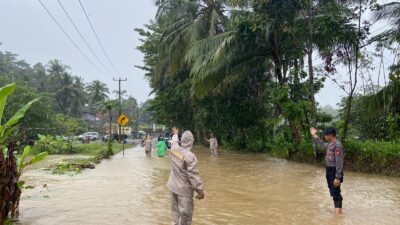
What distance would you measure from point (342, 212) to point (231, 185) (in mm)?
4498

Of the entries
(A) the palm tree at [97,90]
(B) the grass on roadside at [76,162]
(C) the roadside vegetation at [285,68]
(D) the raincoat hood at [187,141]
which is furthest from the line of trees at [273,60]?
(A) the palm tree at [97,90]

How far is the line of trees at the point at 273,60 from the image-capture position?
16656 mm

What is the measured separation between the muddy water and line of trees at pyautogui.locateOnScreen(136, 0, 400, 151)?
4443mm

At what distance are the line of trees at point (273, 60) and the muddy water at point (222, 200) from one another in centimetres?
444

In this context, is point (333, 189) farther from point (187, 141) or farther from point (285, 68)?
point (285, 68)

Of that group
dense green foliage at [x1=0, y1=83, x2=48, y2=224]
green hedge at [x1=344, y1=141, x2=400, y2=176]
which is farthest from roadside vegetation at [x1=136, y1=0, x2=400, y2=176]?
dense green foliage at [x1=0, y1=83, x2=48, y2=224]

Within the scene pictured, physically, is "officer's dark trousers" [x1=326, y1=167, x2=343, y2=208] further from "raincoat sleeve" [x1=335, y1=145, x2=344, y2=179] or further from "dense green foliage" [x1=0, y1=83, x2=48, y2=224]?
"dense green foliage" [x1=0, y1=83, x2=48, y2=224]

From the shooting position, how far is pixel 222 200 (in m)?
9.79

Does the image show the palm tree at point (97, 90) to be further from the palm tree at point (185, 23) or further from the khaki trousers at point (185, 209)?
the khaki trousers at point (185, 209)

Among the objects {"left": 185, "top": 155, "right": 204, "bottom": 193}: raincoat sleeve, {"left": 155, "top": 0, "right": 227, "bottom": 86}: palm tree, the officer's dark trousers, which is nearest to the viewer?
{"left": 185, "top": 155, "right": 204, "bottom": 193}: raincoat sleeve

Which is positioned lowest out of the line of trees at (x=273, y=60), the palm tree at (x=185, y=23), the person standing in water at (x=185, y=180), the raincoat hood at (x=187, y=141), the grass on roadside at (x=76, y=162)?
the grass on roadside at (x=76, y=162)

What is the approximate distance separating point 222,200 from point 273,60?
42.3 ft

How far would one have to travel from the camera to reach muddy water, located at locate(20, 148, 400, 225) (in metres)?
7.86

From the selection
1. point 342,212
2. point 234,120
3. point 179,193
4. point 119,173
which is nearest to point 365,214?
point 342,212
